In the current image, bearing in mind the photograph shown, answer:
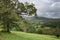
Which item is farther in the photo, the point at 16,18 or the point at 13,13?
the point at 16,18

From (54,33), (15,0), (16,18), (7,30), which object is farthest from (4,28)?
(54,33)

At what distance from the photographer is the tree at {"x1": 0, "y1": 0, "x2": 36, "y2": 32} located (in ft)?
113

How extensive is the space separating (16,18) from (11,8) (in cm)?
311

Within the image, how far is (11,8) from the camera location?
3675 centimetres

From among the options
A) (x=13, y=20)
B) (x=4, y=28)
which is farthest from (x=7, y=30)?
(x=13, y=20)

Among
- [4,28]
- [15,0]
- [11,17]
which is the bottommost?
[4,28]

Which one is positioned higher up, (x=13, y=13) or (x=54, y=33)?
(x=13, y=13)

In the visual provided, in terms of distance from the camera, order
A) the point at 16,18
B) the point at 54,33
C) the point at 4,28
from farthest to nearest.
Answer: the point at 54,33 → the point at 4,28 → the point at 16,18

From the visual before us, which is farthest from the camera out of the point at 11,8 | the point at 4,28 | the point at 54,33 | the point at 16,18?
the point at 54,33

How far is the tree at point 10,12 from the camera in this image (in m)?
34.3

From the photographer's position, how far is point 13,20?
4016 centimetres

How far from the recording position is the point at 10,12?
119ft

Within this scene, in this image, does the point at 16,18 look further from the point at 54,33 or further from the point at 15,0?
the point at 54,33

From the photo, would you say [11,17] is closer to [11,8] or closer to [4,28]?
[11,8]
